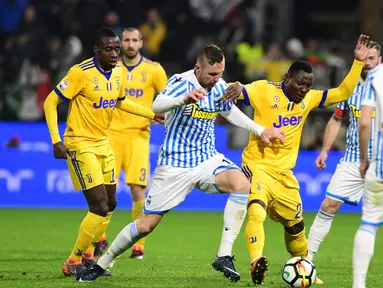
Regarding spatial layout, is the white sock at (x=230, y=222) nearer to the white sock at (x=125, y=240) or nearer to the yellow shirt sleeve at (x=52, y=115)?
the white sock at (x=125, y=240)

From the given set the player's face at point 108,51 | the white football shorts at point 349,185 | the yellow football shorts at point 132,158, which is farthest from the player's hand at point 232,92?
the yellow football shorts at point 132,158

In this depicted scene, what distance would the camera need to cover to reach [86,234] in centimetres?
905

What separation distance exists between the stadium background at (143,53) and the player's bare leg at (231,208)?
837cm

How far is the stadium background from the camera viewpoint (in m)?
17.0

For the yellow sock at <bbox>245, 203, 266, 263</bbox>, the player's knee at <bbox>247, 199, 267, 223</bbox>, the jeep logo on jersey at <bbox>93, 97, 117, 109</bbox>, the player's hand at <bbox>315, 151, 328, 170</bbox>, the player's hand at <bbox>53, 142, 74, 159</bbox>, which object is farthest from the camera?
the player's hand at <bbox>315, 151, 328, 170</bbox>

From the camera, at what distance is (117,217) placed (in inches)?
620

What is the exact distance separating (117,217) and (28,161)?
2326 mm

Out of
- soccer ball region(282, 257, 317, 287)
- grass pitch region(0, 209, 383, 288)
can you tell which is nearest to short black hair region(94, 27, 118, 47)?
grass pitch region(0, 209, 383, 288)

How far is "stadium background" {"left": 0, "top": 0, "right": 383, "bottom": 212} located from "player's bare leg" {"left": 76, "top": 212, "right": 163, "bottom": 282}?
814 centimetres

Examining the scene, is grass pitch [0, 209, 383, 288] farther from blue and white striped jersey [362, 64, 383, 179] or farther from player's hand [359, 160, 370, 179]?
blue and white striped jersey [362, 64, 383, 179]

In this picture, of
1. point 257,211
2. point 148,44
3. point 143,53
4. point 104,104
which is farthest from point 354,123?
point 148,44

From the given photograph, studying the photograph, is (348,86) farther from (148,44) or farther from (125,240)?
(148,44)

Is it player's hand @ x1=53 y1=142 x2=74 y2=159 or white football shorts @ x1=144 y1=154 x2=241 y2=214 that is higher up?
player's hand @ x1=53 y1=142 x2=74 y2=159

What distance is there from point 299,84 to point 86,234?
2.58 m
